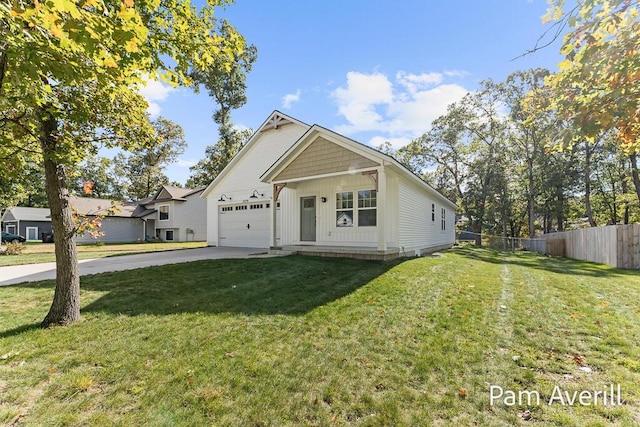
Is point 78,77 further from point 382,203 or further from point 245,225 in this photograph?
point 245,225

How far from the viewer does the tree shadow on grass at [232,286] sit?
15.3ft

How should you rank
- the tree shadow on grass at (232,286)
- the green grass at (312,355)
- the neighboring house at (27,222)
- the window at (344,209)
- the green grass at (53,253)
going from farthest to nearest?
the neighboring house at (27,222)
the window at (344,209)
the green grass at (53,253)
the tree shadow on grass at (232,286)
the green grass at (312,355)

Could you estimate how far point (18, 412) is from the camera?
7.23 ft

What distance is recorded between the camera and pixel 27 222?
A: 1185 inches

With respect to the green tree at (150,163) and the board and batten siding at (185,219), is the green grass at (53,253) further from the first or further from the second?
the green tree at (150,163)

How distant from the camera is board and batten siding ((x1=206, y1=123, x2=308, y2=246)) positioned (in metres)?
13.6

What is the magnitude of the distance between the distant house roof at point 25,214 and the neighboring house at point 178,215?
12924 millimetres

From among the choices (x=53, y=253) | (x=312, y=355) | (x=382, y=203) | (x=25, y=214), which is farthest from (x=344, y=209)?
(x=25, y=214)

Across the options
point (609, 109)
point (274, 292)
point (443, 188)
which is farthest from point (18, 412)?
point (443, 188)

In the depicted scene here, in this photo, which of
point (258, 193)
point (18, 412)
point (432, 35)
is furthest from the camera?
point (258, 193)

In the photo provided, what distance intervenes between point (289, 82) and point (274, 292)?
34.9 feet

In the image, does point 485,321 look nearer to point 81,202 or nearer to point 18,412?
point 18,412

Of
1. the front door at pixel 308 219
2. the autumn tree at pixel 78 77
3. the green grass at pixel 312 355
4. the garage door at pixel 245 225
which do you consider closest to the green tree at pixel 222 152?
the garage door at pixel 245 225

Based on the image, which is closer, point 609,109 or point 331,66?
point 609,109
